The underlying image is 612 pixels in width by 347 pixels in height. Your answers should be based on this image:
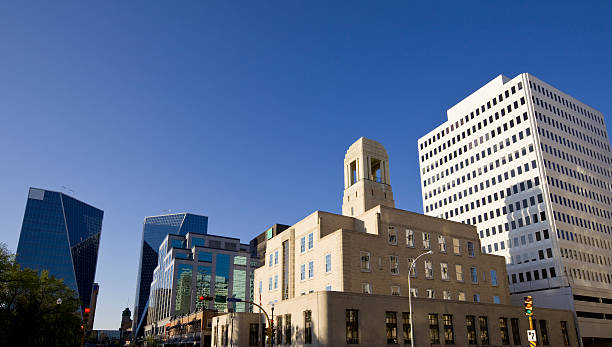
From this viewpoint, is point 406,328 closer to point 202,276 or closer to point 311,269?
point 311,269

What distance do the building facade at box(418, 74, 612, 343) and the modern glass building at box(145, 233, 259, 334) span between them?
89.9m

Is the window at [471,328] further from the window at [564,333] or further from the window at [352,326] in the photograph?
the window at [564,333]

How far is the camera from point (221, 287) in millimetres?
171000

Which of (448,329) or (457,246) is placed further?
(457,246)

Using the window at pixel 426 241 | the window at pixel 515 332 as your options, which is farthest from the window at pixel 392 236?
the window at pixel 515 332

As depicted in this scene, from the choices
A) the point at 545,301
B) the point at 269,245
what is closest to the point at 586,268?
the point at 545,301

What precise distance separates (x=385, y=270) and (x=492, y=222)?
50.4 meters

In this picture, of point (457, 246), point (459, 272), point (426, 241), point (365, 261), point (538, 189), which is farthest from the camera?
point (538, 189)

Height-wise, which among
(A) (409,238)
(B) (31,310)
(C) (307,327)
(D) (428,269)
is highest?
(A) (409,238)

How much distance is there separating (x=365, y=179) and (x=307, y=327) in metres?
29.2

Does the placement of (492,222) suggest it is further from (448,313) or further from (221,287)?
(221,287)

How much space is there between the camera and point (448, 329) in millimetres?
57812

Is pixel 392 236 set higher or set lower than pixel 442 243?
higher

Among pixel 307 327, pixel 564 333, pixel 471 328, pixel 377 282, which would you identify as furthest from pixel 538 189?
pixel 307 327
